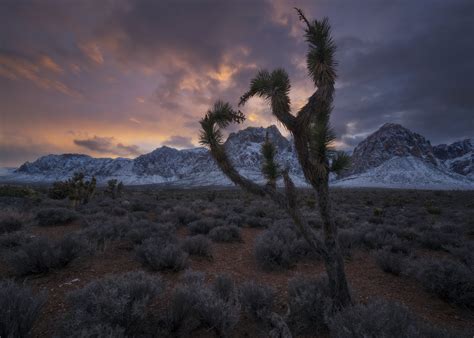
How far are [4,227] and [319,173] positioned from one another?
37.2 feet

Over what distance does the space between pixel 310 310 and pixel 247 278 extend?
2366mm

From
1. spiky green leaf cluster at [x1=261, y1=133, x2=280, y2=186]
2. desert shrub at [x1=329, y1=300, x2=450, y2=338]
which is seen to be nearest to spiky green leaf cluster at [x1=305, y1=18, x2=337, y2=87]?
spiky green leaf cluster at [x1=261, y1=133, x2=280, y2=186]

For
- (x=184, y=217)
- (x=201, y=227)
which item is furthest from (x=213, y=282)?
(x=184, y=217)

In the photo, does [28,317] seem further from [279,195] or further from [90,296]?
[279,195]

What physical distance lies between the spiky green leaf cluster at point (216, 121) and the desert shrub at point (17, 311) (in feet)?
12.5

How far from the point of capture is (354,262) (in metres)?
7.85

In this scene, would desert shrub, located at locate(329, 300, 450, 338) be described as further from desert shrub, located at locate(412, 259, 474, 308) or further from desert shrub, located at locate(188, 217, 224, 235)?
desert shrub, located at locate(188, 217, 224, 235)

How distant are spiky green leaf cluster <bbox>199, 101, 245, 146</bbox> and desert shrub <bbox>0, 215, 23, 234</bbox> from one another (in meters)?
9.04

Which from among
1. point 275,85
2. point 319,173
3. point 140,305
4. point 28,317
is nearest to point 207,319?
point 140,305

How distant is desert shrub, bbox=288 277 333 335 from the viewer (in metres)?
4.11

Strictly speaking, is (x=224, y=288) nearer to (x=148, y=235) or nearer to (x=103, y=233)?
(x=148, y=235)

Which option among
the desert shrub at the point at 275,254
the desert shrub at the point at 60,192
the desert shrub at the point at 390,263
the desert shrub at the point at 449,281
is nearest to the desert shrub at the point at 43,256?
the desert shrub at the point at 275,254

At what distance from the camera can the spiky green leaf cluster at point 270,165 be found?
16.8ft

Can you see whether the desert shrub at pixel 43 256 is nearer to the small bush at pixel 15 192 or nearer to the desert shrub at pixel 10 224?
the desert shrub at pixel 10 224
